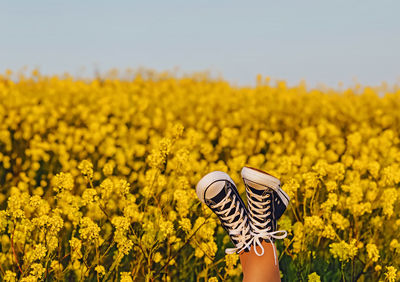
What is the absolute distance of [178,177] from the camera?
10.8ft

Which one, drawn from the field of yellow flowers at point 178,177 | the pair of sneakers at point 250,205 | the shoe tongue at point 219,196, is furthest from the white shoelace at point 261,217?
the field of yellow flowers at point 178,177

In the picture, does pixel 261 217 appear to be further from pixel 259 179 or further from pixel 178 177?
pixel 178 177

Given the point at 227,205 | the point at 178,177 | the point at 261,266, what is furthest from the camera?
the point at 178,177

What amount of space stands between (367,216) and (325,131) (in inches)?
136

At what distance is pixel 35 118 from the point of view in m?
6.44

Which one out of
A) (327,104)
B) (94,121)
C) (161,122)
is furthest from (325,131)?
(94,121)

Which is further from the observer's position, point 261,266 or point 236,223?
point 236,223

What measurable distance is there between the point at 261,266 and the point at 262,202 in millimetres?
315

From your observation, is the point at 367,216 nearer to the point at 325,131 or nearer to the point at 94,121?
the point at 325,131

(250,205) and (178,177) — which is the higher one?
(178,177)

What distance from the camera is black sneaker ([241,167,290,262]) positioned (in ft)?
8.58

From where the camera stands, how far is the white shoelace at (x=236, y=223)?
2.63 meters

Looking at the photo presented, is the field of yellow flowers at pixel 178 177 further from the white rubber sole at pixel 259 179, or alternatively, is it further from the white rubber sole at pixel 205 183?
the white rubber sole at pixel 259 179

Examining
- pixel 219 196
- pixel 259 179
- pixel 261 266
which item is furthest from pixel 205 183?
pixel 261 266
